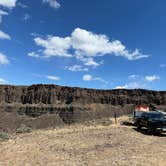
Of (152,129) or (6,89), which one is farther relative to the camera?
(6,89)

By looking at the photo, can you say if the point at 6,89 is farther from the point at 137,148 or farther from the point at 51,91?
the point at 137,148

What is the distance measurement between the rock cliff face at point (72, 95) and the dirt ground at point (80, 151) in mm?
108979

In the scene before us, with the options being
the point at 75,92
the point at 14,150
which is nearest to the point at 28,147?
the point at 14,150

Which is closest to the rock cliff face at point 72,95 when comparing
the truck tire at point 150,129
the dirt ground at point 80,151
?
the truck tire at point 150,129

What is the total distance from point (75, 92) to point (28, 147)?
126629 mm

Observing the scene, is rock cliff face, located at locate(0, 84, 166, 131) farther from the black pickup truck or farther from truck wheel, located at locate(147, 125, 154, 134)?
truck wheel, located at locate(147, 125, 154, 134)

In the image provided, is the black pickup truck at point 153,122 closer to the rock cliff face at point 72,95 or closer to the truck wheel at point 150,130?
the truck wheel at point 150,130

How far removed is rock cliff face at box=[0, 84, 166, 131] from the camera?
117 metres

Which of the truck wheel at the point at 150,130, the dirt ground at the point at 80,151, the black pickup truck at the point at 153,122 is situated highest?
the black pickup truck at the point at 153,122

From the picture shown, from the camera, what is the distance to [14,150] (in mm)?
12867

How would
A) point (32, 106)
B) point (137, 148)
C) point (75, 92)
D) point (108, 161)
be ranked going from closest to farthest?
point (108, 161), point (137, 148), point (32, 106), point (75, 92)

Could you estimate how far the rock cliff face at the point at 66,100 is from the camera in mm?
117062

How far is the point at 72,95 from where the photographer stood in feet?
461

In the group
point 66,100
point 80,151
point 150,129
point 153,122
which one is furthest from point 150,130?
point 66,100
